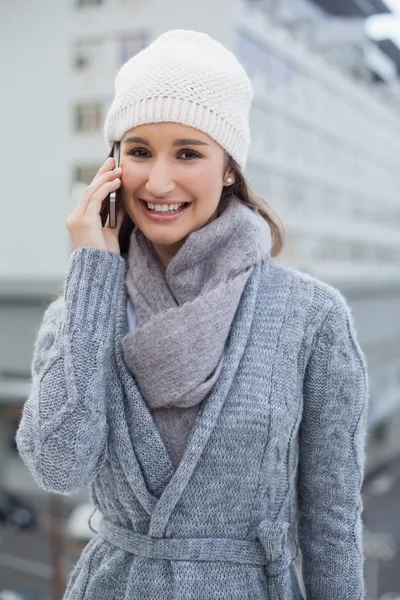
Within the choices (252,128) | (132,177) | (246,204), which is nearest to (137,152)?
(132,177)

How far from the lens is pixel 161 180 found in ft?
5.14

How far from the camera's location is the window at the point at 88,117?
1616 cm

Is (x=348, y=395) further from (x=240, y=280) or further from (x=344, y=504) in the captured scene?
(x=240, y=280)

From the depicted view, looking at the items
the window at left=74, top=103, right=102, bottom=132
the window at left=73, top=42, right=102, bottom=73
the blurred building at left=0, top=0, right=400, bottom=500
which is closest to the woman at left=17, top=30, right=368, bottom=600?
the blurred building at left=0, top=0, right=400, bottom=500

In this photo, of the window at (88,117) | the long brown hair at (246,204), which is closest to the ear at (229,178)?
the long brown hair at (246,204)

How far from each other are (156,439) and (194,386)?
0.48ft

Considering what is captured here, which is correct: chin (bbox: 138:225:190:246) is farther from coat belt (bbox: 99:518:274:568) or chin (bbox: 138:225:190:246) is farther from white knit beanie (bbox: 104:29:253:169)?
coat belt (bbox: 99:518:274:568)

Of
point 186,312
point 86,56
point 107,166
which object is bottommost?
point 86,56

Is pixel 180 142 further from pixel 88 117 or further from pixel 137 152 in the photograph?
pixel 88 117

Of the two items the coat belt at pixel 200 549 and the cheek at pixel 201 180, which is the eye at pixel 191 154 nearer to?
the cheek at pixel 201 180

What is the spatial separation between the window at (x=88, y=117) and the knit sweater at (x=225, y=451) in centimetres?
1512

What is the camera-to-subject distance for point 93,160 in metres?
16.3

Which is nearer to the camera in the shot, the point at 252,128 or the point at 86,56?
the point at 86,56

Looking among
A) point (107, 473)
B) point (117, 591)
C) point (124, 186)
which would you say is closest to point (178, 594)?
point (117, 591)
